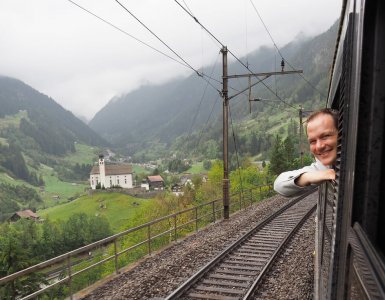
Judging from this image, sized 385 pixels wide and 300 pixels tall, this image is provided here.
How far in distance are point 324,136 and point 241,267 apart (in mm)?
8596

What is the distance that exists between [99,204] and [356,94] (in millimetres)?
135689

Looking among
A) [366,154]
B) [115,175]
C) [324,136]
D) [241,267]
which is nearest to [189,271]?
[241,267]

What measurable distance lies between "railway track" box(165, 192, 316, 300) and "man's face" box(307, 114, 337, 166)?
6453 mm

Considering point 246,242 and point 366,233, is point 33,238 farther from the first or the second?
point 366,233

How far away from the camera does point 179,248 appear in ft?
42.4

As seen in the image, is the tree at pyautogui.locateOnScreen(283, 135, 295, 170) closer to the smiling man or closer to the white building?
the smiling man

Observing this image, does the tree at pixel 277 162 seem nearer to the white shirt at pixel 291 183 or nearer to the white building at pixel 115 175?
the white shirt at pixel 291 183

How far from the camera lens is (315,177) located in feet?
7.29

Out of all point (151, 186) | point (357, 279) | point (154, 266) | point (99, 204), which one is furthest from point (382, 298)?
point (151, 186)

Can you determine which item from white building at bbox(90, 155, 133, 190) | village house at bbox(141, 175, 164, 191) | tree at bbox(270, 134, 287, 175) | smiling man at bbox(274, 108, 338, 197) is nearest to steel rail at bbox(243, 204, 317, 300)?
smiling man at bbox(274, 108, 338, 197)

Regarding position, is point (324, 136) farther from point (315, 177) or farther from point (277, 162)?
point (277, 162)

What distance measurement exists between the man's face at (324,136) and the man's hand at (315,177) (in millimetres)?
121

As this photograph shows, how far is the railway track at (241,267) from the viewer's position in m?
8.42

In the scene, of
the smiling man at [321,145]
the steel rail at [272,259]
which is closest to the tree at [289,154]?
the steel rail at [272,259]
